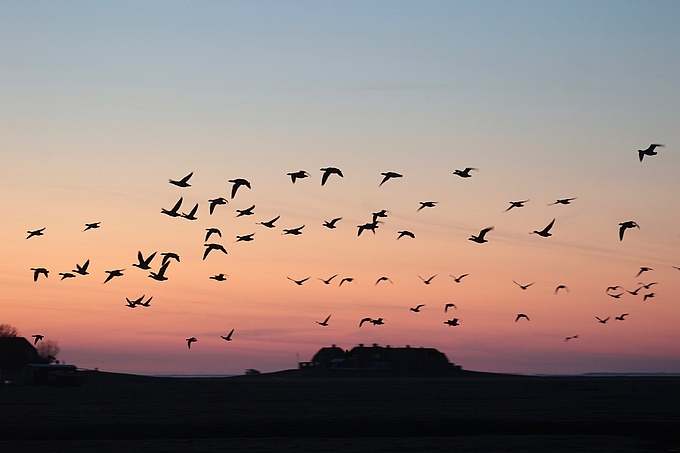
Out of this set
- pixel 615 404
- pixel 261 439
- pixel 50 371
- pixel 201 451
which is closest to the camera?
pixel 201 451

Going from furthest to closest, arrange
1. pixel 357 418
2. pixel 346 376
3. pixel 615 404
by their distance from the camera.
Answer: pixel 346 376 → pixel 615 404 → pixel 357 418

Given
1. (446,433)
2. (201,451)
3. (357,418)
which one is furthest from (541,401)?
(201,451)

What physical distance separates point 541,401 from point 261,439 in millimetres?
35923

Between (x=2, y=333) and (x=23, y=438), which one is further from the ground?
(x=2, y=333)

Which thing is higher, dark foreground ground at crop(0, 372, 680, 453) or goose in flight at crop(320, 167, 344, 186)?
goose in flight at crop(320, 167, 344, 186)

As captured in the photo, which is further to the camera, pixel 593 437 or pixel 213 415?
pixel 213 415

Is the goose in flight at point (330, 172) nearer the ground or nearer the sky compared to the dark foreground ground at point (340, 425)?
nearer the sky

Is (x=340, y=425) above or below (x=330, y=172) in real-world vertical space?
below

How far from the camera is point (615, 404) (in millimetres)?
70250

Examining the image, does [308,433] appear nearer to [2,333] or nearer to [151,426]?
[151,426]

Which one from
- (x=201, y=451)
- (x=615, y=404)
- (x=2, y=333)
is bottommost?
(x=201, y=451)

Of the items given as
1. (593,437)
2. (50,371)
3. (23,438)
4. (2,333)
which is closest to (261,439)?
(23,438)

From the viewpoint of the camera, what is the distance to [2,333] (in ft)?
563

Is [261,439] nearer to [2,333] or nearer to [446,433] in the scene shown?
[446,433]
